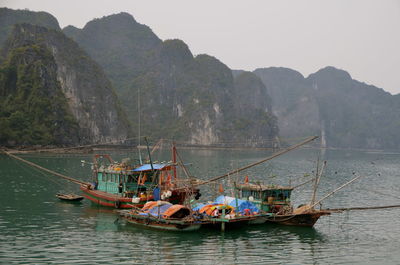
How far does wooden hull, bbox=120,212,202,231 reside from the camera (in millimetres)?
27161

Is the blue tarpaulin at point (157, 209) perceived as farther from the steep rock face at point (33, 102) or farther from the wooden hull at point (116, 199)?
the steep rock face at point (33, 102)

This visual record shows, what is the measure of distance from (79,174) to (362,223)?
139ft

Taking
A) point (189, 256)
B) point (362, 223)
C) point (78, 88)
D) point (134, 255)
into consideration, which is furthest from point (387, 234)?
point (78, 88)

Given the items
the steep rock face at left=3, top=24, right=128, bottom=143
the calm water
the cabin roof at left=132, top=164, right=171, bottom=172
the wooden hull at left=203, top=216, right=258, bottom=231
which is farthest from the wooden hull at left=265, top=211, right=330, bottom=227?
the steep rock face at left=3, top=24, right=128, bottom=143

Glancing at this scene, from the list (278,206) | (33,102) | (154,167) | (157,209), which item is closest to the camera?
(157,209)

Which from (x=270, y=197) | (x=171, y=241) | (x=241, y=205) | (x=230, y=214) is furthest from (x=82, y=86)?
(x=171, y=241)

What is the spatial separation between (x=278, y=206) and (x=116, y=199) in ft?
46.0

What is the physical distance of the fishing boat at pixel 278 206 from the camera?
2983 cm

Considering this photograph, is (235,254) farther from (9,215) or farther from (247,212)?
(9,215)

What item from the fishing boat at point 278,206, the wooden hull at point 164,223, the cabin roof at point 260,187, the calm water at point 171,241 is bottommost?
the calm water at point 171,241

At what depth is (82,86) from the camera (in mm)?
171625

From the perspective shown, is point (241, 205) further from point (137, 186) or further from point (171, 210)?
point (137, 186)

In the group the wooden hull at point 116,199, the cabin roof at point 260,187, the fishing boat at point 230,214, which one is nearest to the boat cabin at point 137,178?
the wooden hull at point 116,199

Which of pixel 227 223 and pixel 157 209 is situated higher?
pixel 157 209
